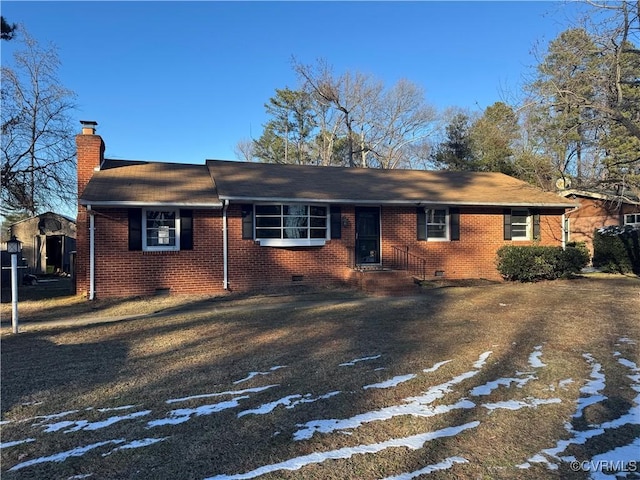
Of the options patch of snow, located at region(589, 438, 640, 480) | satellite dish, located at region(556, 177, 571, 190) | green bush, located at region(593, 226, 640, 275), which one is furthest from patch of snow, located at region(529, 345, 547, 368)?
green bush, located at region(593, 226, 640, 275)

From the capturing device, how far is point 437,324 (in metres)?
7.84

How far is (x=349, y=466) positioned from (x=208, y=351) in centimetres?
365

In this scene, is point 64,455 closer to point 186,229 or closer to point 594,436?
point 594,436

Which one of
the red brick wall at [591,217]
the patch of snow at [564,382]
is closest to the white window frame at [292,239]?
the patch of snow at [564,382]

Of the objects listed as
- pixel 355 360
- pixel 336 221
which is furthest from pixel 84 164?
pixel 355 360

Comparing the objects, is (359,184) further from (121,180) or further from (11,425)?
(11,425)

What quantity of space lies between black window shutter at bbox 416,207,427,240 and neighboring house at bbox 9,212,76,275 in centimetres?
1754

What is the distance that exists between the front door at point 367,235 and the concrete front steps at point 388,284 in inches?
59.1

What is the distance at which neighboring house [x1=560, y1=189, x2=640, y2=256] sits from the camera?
890 inches

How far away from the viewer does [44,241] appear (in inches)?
913

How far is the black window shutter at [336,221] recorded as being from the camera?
13.8 m

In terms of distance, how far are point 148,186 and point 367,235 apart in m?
6.67

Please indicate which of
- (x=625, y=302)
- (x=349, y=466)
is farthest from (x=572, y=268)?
(x=349, y=466)

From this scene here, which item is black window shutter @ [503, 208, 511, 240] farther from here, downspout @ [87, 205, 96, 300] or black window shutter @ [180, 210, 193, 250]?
downspout @ [87, 205, 96, 300]
